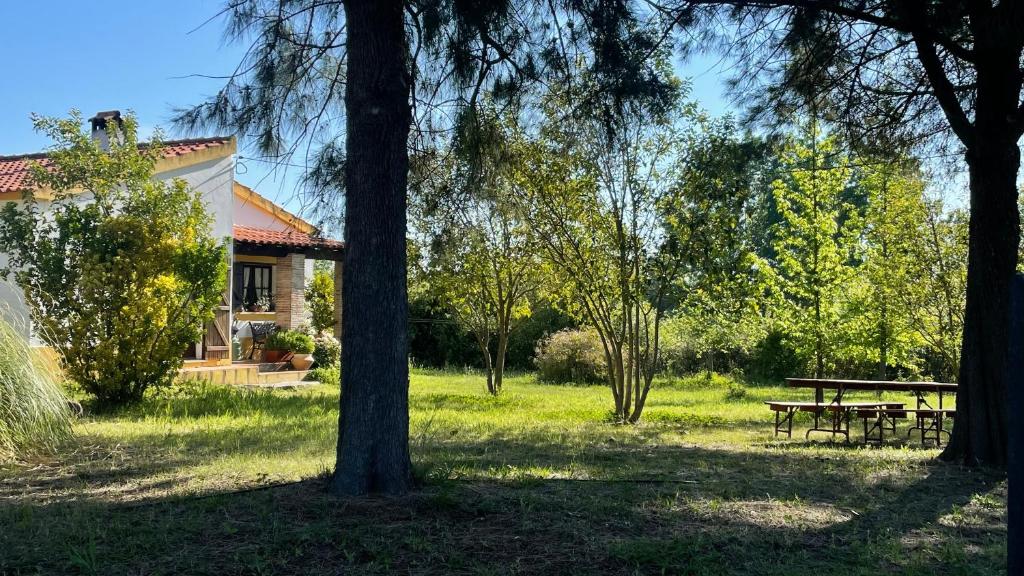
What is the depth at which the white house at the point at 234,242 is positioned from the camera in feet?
51.8

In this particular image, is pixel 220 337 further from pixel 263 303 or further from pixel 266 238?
A: pixel 263 303

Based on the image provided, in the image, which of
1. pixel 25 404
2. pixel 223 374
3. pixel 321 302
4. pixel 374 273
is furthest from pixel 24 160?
pixel 374 273

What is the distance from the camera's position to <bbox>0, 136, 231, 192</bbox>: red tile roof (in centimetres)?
1486

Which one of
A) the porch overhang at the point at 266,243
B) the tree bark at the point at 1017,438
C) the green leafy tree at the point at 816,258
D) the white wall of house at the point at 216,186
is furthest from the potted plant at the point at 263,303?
the tree bark at the point at 1017,438

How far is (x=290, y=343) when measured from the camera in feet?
57.9

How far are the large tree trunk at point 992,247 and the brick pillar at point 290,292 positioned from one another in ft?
53.0

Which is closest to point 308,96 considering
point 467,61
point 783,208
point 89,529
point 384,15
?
point 467,61

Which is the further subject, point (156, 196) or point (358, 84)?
point (156, 196)

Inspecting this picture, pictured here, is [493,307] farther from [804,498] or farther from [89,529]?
[89,529]

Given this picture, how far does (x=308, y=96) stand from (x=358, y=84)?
2.44 meters

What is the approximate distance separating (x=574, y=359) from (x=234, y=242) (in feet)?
28.3

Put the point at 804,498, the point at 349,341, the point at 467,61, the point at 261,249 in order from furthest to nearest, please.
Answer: the point at 261,249
the point at 467,61
the point at 804,498
the point at 349,341

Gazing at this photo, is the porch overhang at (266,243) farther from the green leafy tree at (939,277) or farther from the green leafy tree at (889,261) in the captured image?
the green leafy tree at (939,277)

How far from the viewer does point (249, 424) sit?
32.1 feet
